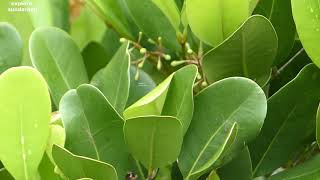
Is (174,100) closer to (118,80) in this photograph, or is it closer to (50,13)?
(118,80)

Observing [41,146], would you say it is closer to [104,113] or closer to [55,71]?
[104,113]

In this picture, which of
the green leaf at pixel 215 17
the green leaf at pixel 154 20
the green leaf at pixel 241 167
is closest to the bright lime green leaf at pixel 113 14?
the green leaf at pixel 154 20

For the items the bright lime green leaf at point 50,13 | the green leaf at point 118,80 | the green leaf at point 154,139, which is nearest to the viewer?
the green leaf at point 154,139

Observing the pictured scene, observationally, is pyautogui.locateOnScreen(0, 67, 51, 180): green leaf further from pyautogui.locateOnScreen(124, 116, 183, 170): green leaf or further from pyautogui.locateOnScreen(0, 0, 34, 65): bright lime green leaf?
pyautogui.locateOnScreen(0, 0, 34, 65): bright lime green leaf

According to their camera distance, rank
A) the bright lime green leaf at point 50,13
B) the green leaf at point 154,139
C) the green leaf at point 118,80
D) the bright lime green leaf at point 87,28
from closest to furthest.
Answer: the green leaf at point 154,139
the green leaf at point 118,80
the bright lime green leaf at point 50,13
the bright lime green leaf at point 87,28

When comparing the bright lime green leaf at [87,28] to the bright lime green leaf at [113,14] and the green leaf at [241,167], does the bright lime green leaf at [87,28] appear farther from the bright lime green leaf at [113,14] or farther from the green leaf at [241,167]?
the green leaf at [241,167]

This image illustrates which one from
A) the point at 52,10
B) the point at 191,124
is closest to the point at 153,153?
the point at 191,124
